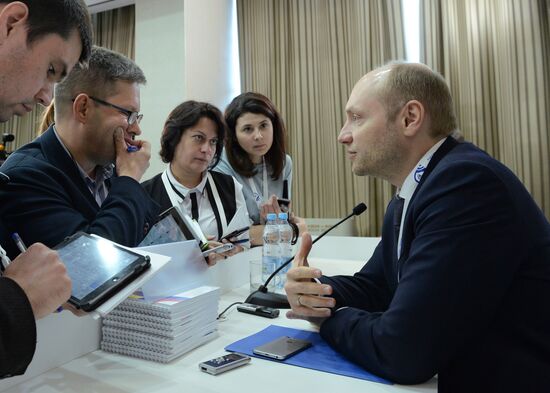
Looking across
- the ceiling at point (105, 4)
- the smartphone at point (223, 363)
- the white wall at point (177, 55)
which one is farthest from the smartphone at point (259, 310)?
the ceiling at point (105, 4)

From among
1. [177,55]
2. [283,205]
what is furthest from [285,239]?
[177,55]

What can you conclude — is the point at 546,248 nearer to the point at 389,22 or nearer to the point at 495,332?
the point at 495,332

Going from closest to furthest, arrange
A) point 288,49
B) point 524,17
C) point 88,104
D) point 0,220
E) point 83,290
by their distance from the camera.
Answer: point 83,290, point 0,220, point 88,104, point 524,17, point 288,49

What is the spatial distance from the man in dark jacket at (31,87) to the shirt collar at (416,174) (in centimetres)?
93

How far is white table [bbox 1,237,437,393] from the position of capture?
2.59 feet

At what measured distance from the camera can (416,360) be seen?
817 millimetres

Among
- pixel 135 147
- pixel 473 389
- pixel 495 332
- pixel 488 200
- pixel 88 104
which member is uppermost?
pixel 88 104

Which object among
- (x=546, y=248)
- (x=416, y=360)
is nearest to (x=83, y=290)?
(x=416, y=360)

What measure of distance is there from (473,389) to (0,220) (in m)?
1.18

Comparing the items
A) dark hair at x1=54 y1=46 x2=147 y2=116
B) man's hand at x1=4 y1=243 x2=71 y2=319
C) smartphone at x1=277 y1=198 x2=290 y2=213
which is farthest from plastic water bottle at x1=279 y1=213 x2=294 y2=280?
man's hand at x1=4 y1=243 x2=71 y2=319

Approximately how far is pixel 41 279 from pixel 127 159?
26.9 inches

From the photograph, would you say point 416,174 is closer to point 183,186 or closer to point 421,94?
point 421,94

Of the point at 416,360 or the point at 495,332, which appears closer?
the point at 416,360

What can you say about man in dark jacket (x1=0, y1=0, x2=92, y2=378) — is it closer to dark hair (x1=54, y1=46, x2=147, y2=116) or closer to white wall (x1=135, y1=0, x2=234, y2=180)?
dark hair (x1=54, y1=46, x2=147, y2=116)
